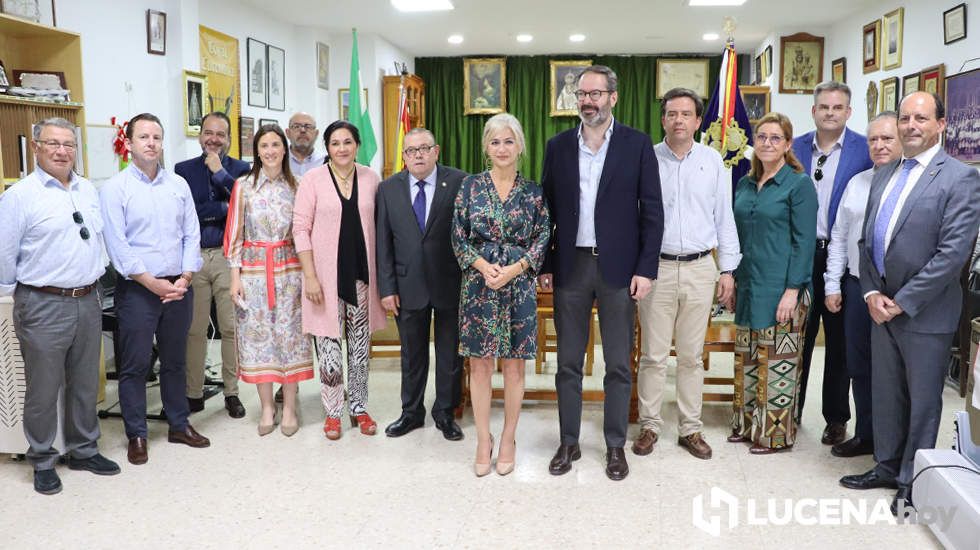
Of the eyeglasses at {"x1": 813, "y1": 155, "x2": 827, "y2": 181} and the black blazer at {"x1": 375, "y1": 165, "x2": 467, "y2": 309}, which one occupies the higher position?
the eyeglasses at {"x1": 813, "y1": 155, "x2": 827, "y2": 181}

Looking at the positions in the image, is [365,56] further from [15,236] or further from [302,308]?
[15,236]

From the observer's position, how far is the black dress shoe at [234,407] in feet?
11.9

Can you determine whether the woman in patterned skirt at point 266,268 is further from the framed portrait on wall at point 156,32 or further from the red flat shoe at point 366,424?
the framed portrait on wall at point 156,32

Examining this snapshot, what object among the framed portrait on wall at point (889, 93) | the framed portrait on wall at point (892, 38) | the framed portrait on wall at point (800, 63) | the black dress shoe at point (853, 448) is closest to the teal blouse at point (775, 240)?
the black dress shoe at point (853, 448)

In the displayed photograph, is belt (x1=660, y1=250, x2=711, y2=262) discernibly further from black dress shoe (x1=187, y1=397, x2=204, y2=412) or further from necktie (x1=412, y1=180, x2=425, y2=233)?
black dress shoe (x1=187, y1=397, x2=204, y2=412)

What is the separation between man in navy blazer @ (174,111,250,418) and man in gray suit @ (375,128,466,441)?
0.88 meters

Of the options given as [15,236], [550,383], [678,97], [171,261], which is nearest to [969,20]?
[678,97]

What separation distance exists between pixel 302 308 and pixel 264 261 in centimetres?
26

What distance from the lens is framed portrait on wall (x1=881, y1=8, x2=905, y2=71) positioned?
5887 millimetres

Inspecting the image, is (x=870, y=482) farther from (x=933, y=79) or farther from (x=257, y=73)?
(x=257, y=73)

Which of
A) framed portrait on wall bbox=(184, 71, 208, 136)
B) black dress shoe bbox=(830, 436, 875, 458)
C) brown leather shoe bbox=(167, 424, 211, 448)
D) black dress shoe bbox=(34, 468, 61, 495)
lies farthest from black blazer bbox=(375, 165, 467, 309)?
framed portrait on wall bbox=(184, 71, 208, 136)

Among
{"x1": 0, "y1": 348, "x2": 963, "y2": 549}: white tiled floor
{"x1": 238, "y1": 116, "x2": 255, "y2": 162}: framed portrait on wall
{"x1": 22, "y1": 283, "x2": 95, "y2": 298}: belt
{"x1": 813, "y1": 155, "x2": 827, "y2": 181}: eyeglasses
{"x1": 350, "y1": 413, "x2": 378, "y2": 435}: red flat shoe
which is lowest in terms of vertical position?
{"x1": 0, "y1": 348, "x2": 963, "y2": 549}: white tiled floor

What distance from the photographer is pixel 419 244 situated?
3.11 m

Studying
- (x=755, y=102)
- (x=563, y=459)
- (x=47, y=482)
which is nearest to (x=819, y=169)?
(x=563, y=459)
